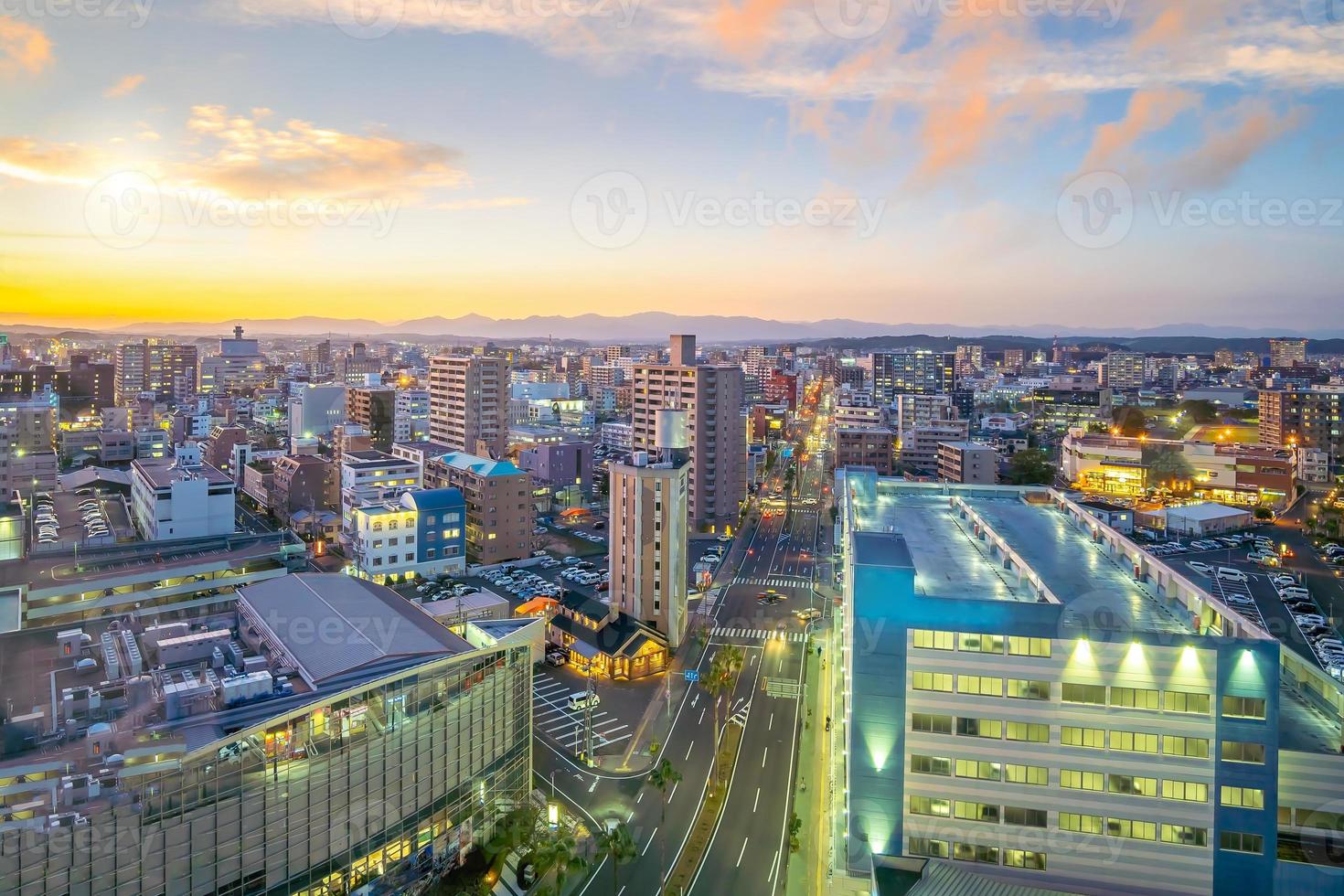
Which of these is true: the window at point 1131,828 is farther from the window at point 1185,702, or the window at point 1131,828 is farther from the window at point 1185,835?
the window at point 1185,702

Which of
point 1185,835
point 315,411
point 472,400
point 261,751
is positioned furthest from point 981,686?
point 315,411

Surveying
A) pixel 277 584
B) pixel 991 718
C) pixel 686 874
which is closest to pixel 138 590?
pixel 277 584

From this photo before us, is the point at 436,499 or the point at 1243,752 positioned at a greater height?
the point at 436,499

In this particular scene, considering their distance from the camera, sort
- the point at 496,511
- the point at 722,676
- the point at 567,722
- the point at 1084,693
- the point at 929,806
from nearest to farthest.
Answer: the point at 1084,693, the point at 929,806, the point at 567,722, the point at 722,676, the point at 496,511

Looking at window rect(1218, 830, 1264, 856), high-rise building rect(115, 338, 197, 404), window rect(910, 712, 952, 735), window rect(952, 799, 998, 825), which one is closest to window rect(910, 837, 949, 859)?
window rect(952, 799, 998, 825)

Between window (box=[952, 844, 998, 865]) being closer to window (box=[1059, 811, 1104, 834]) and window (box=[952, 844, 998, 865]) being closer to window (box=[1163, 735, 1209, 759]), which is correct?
window (box=[1059, 811, 1104, 834])

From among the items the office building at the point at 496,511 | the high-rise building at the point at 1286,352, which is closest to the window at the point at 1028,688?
the office building at the point at 496,511

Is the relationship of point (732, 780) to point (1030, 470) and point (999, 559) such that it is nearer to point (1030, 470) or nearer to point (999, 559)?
point (999, 559)
